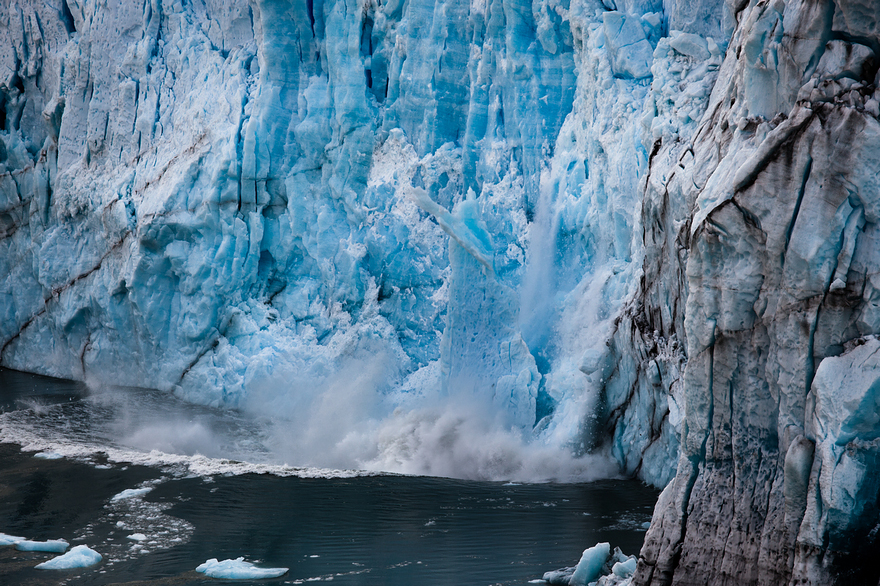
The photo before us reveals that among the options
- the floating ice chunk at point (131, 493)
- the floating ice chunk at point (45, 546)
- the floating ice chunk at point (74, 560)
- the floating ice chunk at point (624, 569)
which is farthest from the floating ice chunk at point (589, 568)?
the floating ice chunk at point (131, 493)

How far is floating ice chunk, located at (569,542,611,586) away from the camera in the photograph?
A: 5.69m

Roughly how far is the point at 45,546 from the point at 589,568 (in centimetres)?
495

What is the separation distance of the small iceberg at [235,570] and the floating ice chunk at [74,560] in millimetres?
1066

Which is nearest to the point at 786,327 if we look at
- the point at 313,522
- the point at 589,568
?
the point at 589,568

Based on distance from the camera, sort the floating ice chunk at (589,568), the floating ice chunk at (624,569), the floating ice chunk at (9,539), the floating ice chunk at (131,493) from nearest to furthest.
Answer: the floating ice chunk at (624,569)
the floating ice chunk at (589,568)
the floating ice chunk at (9,539)
the floating ice chunk at (131,493)

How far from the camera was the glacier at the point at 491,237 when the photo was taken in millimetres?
4289

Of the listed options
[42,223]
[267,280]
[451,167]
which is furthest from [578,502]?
[42,223]

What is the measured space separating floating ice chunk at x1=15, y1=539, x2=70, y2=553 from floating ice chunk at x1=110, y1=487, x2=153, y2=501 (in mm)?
1592

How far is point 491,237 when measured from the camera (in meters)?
11.6

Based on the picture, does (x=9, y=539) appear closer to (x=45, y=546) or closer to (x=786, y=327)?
(x=45, y=546)

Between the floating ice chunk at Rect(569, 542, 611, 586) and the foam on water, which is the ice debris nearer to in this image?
the floating ice chunk at Rect(569, 542, 611, 586)

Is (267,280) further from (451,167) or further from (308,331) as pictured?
(451,167)

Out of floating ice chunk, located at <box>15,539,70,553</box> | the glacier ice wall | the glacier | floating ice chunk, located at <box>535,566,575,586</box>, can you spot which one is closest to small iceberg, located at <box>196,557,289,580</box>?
floating ice chunk, located at <box>15,539,70,553</box>

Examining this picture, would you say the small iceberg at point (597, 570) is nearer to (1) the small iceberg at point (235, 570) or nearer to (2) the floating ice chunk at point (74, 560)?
(1) the small iceberg at point (235, 570)
